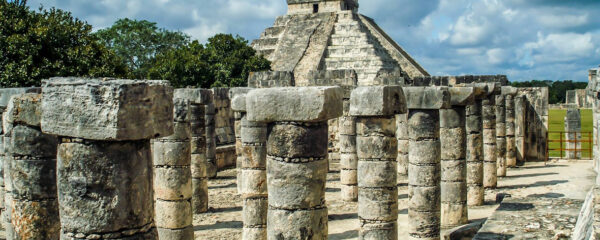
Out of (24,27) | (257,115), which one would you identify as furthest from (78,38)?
(257,115)

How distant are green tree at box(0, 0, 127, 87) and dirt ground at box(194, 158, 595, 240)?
5406 millimetres

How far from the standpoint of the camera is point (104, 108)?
4.44 m

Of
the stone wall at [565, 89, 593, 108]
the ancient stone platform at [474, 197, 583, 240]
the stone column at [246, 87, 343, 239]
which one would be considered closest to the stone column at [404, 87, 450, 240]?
the ancient stone platform at [474, 197, 583, 240]

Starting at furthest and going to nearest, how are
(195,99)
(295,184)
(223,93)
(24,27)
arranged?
(223,93)
(24,27)
(195,99)
(295,184)

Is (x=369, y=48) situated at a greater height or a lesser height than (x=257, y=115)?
greater

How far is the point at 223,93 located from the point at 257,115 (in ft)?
55.8

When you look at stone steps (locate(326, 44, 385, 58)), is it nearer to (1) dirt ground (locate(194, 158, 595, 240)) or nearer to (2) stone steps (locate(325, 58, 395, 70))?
(2) stone steps (locate(325, 58, 395, 70))

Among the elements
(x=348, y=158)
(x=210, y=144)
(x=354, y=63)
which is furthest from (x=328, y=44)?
(x=348, y=158)

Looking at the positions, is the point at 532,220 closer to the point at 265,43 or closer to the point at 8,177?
the point at 8,177

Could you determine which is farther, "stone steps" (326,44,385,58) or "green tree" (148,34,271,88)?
"stone steps" (326,44,385,58)

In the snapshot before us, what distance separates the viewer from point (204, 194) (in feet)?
43.7

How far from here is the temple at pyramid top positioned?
38.5m

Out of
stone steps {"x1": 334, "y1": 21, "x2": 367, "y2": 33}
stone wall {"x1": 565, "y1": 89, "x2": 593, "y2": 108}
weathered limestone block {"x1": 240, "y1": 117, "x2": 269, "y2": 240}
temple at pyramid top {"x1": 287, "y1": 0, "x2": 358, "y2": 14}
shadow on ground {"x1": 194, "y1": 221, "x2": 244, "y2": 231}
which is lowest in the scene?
shadow on ground {"x1": 194, "y1": 221, "x2": 244, "y2": 231}

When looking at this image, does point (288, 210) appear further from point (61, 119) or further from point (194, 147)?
point (194, 147)
